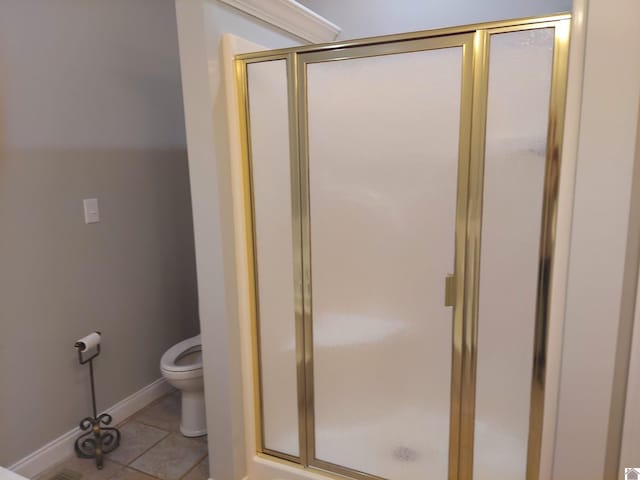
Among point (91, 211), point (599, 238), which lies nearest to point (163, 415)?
point (91, 211)

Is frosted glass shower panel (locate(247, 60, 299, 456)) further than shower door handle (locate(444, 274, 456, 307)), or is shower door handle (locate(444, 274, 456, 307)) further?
frosted glass shower panel (locate(247, 60, 299, 456))

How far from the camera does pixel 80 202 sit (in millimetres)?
2195

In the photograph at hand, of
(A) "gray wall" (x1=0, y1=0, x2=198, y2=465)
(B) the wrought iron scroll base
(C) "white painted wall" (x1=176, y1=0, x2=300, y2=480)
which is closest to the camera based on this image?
(C) "white painted wall" (x1=176, y1=0, x2=300, y2=480)

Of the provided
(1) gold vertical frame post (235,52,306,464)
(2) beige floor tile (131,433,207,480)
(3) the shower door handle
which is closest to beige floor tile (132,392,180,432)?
(2) beige floor tile (131,433,207,480)

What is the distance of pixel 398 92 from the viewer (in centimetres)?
148

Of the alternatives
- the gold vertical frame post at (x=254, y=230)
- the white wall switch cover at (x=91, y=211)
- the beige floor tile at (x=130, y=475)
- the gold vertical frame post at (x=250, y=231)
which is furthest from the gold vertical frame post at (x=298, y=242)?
the white wall switch cover at (x=91, y=211)

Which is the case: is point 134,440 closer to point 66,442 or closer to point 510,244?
point 66,442

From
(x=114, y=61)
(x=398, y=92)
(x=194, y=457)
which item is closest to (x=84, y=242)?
(x=114, y=61)

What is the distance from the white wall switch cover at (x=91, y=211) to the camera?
87.6 inches

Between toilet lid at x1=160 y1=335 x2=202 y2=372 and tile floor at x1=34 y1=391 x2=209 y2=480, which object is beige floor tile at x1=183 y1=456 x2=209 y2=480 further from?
toilet lid at x1=160 y1=335 x2=202 y2=372

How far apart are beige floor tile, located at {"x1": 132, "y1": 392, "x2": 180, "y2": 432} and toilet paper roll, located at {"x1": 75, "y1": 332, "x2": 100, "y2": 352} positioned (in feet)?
1.96

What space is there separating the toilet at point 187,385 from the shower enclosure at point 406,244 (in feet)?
1.69

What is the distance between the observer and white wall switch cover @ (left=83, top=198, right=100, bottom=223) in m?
2.22

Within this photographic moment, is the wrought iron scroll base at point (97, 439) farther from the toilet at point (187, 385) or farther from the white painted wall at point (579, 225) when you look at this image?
the white painted wall at point (579, 225)
